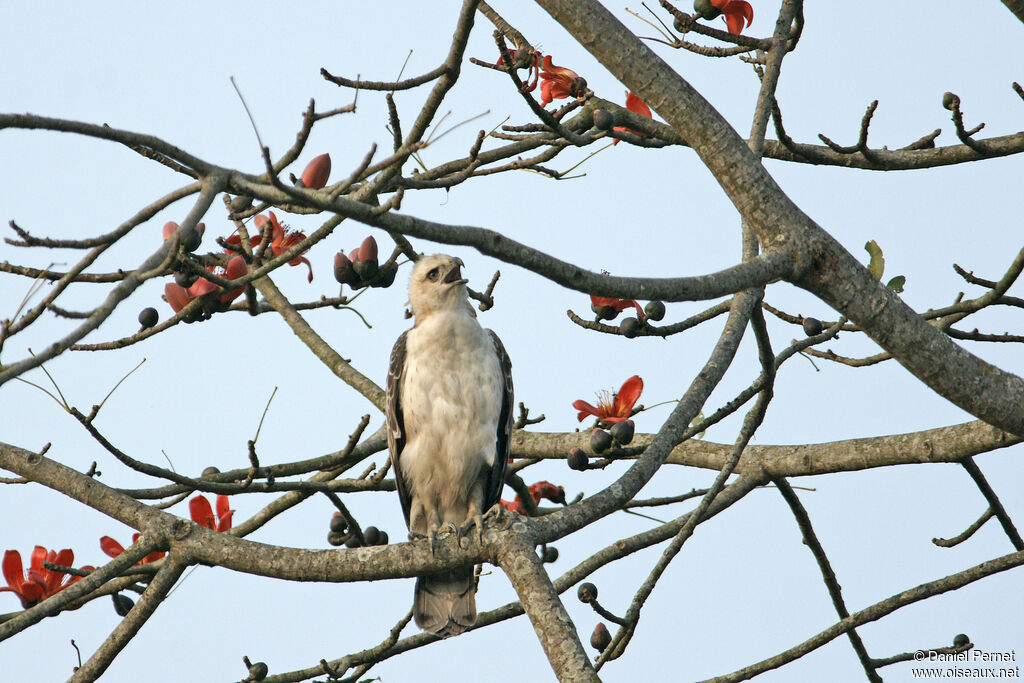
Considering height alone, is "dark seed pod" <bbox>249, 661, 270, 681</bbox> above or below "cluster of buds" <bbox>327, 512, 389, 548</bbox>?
below

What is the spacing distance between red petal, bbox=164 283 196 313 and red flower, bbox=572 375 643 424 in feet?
6.27

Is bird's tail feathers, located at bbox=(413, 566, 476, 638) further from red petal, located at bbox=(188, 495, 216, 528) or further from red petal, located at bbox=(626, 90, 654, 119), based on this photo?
red petal, located at bbox=(626, 90, 654, 119)

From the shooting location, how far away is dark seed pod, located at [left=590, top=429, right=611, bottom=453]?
175 inches

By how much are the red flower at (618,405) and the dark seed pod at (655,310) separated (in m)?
0.50

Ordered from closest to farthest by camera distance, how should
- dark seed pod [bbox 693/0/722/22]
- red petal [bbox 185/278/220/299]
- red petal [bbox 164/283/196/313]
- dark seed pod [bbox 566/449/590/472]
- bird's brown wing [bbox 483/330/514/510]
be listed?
red petal [bbox 185/278/220/299] → dark seed pod [bbox 566/449/590/472] → red petal [bbox 164/283/196/313] → dark seed pod [bbox 693/0/722/22] → bird's brown wing [bbox 483/330/514/510]

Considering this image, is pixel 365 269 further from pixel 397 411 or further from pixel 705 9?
pixel 705 9

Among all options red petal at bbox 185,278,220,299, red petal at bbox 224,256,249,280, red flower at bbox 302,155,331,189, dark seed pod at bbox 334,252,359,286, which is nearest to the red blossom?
dark seed pod at bbox 334,252,359,286

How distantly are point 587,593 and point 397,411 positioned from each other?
207cm

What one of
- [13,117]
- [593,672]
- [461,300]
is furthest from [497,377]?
[13,117]

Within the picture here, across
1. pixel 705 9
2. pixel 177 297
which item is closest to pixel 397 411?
pixel 177 297

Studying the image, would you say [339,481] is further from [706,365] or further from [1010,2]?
[1010,2]

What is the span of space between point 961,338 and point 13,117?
4.02m

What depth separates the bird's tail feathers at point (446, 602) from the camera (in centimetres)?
539

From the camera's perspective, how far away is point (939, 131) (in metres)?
4.66
